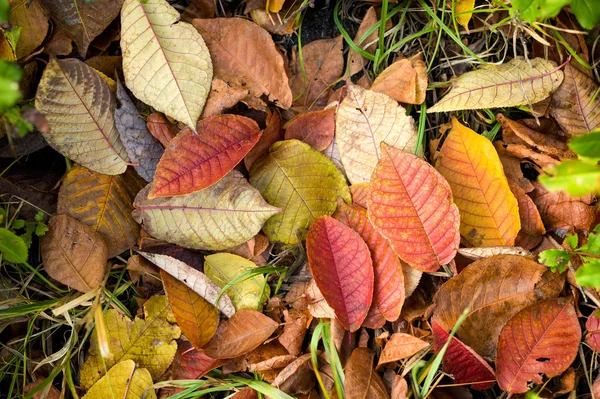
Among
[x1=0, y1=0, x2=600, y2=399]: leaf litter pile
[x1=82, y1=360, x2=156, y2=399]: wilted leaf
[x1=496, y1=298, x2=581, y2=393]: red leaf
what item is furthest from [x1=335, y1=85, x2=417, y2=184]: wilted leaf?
[x1=82, y1=360, x2=156, y2=399]: wilted leaf

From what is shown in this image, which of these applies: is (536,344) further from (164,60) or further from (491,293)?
(164,60)

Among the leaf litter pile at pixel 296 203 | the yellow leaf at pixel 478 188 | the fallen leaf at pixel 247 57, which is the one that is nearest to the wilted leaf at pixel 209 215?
the leaf litter pile at pixel 296 203

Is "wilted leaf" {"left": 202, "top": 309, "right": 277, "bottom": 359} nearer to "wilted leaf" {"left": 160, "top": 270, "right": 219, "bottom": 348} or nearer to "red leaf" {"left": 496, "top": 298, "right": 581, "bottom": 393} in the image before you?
"wilted leaf" {"left": 160, "top": 270, "right": 219, "bottom": 348}

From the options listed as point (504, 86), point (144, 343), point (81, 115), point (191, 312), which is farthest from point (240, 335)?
point (504, 86)

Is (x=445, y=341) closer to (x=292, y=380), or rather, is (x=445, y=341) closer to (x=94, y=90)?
(x=292, y=380)

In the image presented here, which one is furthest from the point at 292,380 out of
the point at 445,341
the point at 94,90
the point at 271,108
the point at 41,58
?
the point at 41,58

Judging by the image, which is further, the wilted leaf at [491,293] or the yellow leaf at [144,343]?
the yellow leaf at [144,343]

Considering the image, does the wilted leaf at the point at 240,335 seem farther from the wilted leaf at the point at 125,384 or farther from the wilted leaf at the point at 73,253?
the wilted leaf at the point at 73,253
